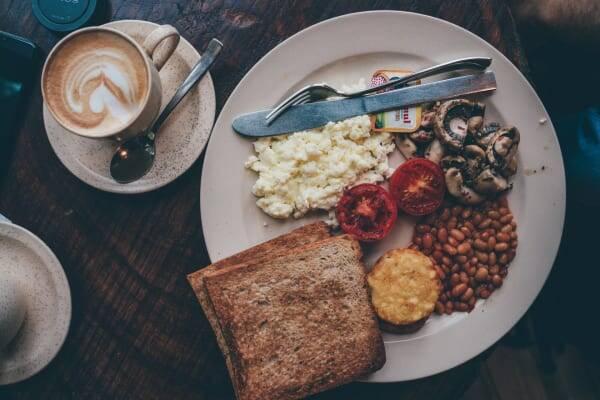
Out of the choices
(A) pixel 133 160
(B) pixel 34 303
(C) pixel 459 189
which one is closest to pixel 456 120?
(C) pixel 459 189

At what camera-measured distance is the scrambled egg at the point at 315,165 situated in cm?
157

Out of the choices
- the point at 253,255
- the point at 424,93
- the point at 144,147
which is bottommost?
the point at 253,255

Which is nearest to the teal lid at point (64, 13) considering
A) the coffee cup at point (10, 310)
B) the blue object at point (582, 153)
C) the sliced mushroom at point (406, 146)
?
the coffee cup at point (10, 310)

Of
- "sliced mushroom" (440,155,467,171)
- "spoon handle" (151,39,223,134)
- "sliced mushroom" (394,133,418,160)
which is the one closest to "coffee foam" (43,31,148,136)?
"spoon handle" (151,39,223,134)

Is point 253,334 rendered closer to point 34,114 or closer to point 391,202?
point 391,202

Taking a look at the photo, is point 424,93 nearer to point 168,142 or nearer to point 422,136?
point 422,136

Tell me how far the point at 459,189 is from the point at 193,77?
91 centimetres

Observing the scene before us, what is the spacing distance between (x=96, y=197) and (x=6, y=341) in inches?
19.9

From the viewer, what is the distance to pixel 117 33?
1.36m

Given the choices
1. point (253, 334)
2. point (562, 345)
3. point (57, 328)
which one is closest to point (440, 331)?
point (253, 334)

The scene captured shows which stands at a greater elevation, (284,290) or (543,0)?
(543,0)

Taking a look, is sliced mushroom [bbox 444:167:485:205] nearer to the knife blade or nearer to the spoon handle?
the knife blade

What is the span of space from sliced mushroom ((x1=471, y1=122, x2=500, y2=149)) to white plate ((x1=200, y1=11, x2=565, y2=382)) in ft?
0.14

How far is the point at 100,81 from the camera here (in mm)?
1384
